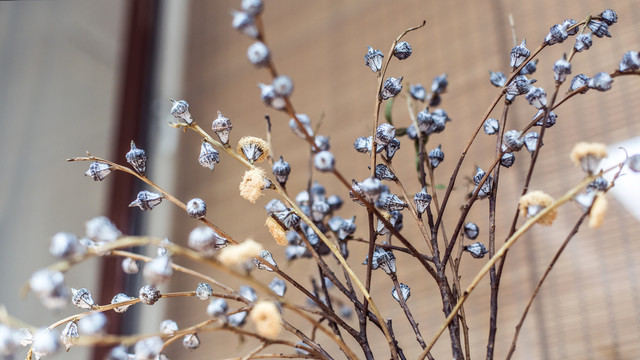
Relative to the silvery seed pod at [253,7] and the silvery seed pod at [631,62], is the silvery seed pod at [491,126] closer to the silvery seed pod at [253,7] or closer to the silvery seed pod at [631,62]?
the silvery seed pod at [631,62]

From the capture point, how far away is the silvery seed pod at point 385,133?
1.40 feet

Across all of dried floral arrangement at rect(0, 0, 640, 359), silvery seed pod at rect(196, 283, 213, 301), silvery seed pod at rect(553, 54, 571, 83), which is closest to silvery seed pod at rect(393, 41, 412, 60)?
dried floral arrangement at rect(0, 0, 640, 359)

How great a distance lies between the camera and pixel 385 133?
1.41 feet

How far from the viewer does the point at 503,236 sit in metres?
0.87

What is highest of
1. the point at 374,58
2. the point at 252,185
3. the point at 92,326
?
the point at 374,58

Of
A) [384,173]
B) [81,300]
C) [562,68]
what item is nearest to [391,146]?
[384,173]

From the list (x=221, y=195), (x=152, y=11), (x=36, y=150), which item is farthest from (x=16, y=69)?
(x=221, y=195)

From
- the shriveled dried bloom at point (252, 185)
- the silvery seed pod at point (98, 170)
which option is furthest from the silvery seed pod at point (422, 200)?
the silvery seed pod at point (98, 170)

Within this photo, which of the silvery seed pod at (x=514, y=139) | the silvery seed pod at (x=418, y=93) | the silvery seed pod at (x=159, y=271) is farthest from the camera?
the silvery seed pod at (x=418, y=93)

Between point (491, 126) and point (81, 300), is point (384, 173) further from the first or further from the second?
point (81, 300)

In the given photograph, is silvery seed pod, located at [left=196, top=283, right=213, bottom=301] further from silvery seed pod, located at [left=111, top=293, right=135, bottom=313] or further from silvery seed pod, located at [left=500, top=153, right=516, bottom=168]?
silvery seed pod, located at [left=500, top=153, right=516, bottom=168]

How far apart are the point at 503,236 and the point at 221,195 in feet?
1.97

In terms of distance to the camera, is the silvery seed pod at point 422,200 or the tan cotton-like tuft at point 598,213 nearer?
the tan cotton-like tuft at point 598,213

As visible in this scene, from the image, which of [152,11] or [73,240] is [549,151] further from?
[152,11]
